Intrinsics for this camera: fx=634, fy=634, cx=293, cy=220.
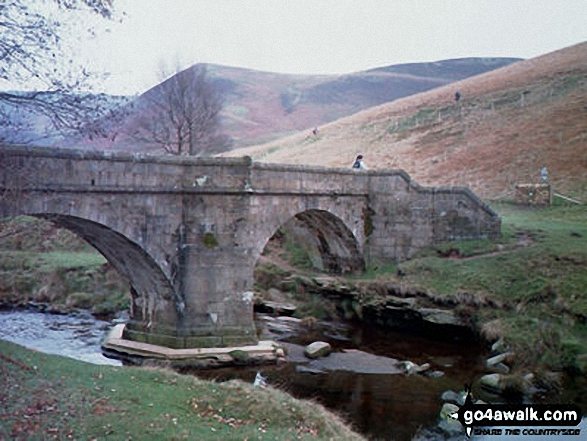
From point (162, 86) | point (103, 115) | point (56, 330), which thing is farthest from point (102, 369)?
point (162, 86)

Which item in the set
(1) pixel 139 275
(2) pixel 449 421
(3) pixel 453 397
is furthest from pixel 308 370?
(1) pixel 139 275

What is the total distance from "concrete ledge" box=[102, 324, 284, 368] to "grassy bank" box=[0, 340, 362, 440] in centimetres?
434

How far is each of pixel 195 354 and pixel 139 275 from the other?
9.90 feet

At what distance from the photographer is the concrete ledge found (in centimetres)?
1664

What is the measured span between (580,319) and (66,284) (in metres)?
18.4

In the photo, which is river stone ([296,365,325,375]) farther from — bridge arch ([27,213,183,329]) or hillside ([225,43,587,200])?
hillside ([225,43,587,200])

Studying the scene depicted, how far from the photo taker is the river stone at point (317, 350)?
1788 centimetres

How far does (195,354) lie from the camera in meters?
16.7

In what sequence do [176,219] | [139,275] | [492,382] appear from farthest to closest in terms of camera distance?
[139,275] < [176,219] < [492,382]

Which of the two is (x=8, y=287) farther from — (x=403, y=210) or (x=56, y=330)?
(x=403, y=210)

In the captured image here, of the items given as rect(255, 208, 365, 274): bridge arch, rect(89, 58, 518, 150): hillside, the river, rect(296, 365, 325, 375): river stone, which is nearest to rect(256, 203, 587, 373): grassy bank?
rect(255, 208, 365, 274): bridge arch

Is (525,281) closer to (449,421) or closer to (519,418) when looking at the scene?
(519,418)

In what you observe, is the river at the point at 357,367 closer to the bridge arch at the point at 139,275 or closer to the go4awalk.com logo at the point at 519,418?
the go4awalk.com logo at the point at 519,418

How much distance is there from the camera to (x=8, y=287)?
24578 mm
